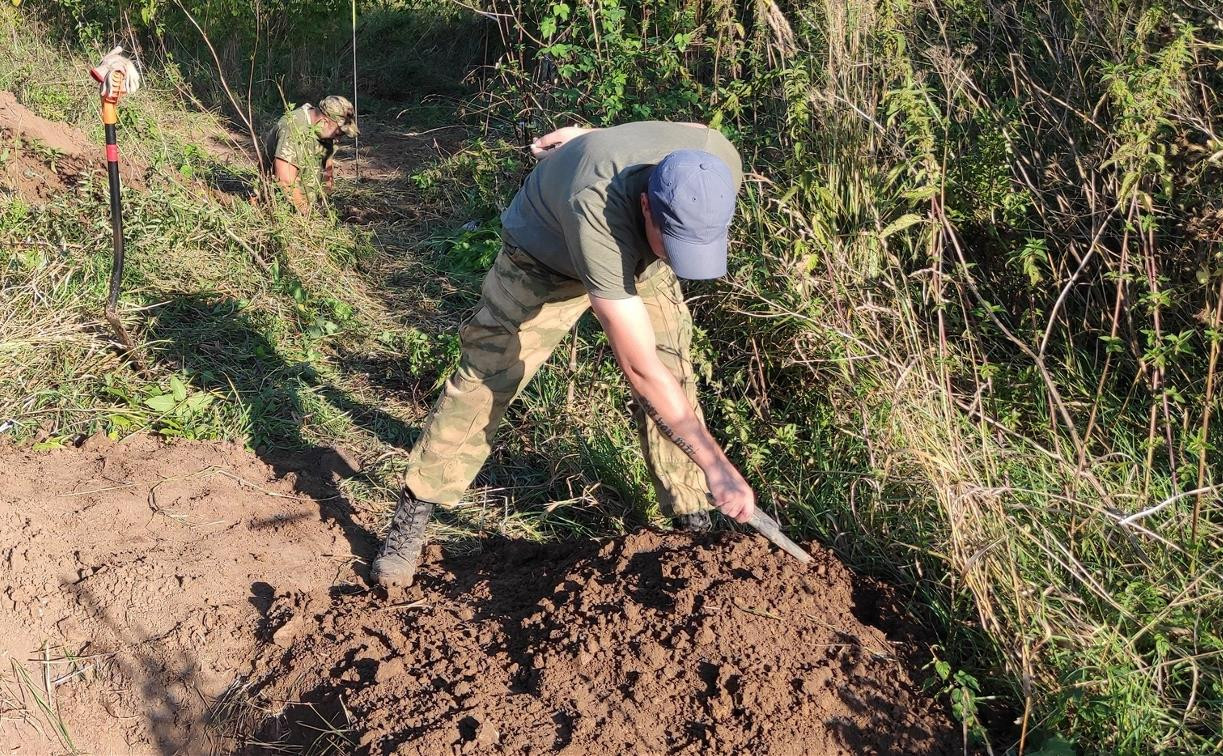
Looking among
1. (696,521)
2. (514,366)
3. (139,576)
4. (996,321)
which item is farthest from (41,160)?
(996,321)

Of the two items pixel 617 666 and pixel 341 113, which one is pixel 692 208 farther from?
pixel 341 113

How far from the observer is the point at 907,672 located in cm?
286

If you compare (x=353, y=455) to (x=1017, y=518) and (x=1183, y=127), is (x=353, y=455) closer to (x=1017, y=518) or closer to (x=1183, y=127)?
(x=1017, y=518)

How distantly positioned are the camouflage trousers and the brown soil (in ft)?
11.9

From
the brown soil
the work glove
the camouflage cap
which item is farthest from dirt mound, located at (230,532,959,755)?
the camouflage cap

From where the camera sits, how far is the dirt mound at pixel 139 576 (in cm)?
318

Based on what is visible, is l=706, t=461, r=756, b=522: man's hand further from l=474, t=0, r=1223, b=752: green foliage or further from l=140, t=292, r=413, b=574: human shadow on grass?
l=140, t=292, r=413, b=574: human shadow on grass

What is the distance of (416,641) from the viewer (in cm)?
315

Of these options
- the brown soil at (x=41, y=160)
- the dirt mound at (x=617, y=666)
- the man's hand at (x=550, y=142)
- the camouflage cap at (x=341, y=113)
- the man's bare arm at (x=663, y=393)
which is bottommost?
the dirt mound at (x=617, y=666)

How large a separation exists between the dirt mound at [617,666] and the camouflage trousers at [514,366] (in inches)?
11.4

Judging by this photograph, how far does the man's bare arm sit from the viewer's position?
108 inches

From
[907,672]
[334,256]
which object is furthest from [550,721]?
[334,256]

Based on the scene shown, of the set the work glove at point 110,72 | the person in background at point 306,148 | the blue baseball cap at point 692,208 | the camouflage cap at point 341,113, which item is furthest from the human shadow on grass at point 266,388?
the camouflage cap at point 341,113

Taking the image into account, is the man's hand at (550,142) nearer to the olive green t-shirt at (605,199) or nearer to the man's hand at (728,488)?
the olive green t-shirt at (605,199)
